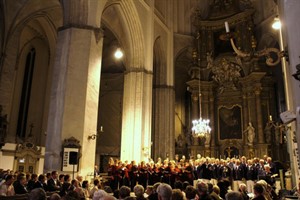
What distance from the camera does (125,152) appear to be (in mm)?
15102

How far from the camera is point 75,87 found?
35.5ft

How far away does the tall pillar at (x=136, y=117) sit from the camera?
15.1 meters

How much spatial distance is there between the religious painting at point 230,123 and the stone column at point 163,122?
343cm

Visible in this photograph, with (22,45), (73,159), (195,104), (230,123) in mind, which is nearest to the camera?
(73,159)

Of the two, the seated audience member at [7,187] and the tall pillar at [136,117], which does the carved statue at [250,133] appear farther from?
the seated audience member at [7,187]

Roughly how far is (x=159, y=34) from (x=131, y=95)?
17.2 feet

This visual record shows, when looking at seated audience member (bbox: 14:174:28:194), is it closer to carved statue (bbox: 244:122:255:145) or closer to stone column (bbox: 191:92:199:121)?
carved statue (bbox: 244:122:255:145)

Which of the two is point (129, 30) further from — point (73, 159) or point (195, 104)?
point (73, 159)

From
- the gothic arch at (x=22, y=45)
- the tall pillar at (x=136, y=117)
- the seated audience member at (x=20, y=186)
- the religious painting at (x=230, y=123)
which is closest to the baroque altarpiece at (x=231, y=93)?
the religious painting at (x=230, y=123)

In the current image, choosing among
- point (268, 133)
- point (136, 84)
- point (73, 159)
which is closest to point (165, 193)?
point (73, 159)

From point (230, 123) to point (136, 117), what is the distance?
24.1ft

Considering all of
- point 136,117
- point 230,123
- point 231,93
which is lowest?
point 136,117

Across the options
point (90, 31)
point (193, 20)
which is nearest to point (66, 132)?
point (90, 31)

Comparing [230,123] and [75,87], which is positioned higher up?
[230,123]
